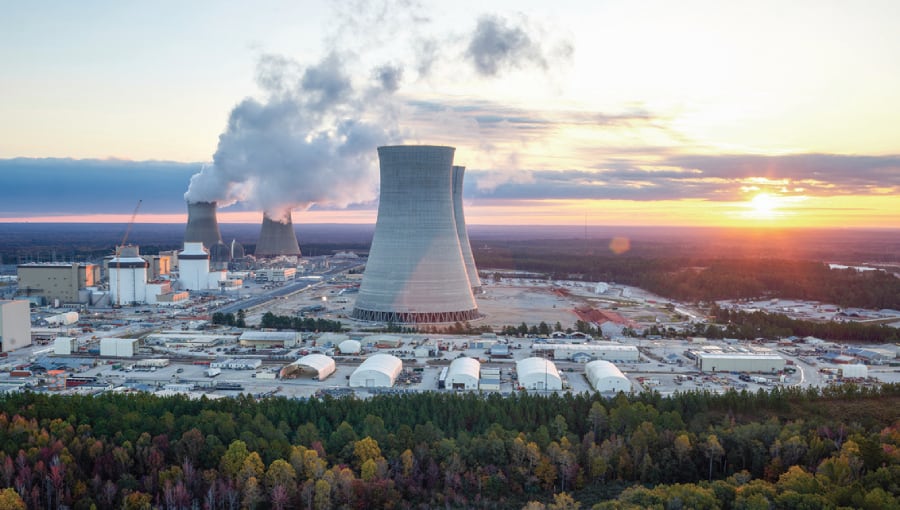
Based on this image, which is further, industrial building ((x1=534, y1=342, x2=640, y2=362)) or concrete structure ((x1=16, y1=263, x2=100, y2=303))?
concrete structure ((x1=16, y1=263, x2=100, y2=303))

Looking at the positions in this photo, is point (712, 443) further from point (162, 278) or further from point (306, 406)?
point (162, 278)

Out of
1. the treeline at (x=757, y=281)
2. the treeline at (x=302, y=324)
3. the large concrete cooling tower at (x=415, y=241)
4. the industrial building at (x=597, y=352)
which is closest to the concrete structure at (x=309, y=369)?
the treeline at (x=302, y=324)

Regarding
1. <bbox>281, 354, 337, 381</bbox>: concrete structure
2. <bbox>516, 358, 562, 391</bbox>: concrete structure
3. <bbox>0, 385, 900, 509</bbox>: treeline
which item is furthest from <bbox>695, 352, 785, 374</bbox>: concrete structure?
<bbox>281, 354, 337, 381</bbox>: concrete structure

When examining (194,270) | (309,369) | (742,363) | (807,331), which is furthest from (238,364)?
(194,270)

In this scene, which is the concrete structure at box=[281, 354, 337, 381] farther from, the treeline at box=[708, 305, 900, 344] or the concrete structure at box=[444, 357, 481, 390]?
the treeline at box=[708, 305, 900, 344]

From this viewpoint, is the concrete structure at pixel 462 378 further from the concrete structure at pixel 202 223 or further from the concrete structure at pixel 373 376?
the concrete structure at pixel 202 223

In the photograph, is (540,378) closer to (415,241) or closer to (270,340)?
(415,241)
